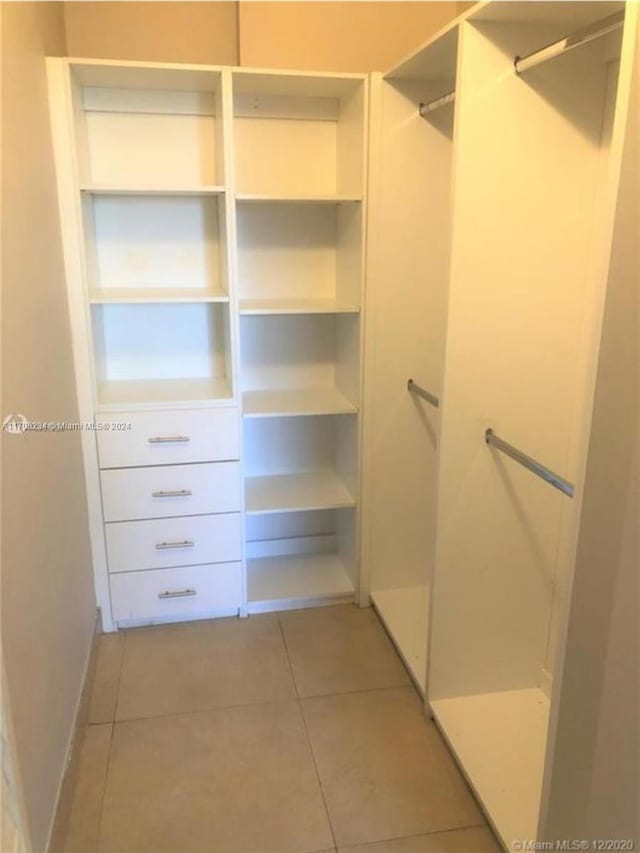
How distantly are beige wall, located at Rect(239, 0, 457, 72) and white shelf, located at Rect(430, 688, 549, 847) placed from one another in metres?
2.31

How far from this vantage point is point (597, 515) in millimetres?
1263

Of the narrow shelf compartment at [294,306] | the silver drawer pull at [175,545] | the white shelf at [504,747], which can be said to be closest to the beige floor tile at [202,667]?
the silver drawer pull at [175,545]

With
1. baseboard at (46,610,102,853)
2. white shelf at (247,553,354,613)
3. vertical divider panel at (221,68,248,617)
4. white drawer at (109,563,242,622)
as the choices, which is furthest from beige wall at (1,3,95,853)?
white shelf at (247,553,354,613)

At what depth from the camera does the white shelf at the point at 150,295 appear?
93.5 inches

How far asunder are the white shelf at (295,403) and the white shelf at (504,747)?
1.13 m

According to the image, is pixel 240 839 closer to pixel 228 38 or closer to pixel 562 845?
pixel 562 845

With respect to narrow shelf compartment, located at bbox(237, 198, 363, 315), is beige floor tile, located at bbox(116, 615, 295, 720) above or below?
below

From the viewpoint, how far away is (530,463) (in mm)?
1795

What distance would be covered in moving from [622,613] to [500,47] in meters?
1.41

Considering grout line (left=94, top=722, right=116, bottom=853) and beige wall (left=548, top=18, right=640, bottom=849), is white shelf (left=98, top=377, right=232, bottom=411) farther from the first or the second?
beige wall (left=548, top=18, right=640, bottom=849)

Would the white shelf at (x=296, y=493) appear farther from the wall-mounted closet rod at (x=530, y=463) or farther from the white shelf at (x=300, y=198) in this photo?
the white shelf at (x=300, y=198)

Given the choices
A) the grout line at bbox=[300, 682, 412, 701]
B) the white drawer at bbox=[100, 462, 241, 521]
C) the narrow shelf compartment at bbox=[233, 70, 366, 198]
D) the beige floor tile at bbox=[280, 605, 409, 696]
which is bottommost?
the grout line at bbox=[300, 682, 412, 701]

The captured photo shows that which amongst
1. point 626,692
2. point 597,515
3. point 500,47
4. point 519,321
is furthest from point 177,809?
point 500,47

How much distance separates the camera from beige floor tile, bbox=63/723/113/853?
5.75ft
